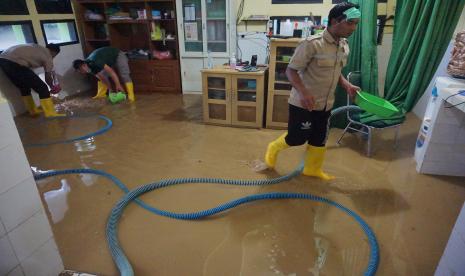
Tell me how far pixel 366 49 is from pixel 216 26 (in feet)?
8.44

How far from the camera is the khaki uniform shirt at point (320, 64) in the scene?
1.93 meters

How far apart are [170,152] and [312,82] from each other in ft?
5.45

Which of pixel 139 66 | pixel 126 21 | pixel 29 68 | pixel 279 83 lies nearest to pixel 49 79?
pixel 29 68

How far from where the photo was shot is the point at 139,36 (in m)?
5.39

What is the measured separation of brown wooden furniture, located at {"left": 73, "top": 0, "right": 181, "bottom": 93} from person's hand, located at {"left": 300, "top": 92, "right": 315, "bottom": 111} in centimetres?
353

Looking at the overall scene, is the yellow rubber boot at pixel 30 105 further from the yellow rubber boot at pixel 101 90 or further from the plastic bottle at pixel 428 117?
the plastic bottle at pixel 428 117

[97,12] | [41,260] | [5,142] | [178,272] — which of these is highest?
[97,12]

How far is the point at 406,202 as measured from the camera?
217cm

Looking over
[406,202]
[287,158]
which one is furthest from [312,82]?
[406,202]

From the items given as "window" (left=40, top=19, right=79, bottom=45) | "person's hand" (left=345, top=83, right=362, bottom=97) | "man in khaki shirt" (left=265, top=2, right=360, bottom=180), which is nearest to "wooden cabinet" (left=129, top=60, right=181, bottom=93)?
"window" (left=40, top=19, right=79, bottom=45)

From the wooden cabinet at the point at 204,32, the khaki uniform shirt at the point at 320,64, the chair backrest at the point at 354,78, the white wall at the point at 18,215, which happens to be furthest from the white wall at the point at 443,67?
the white wall at the point at 18,215

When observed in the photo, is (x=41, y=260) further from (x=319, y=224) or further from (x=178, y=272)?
(x=319, y=224)

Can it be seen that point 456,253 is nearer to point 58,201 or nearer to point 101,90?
point 58,201

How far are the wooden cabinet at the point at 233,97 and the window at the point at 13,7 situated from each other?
2.83 m
